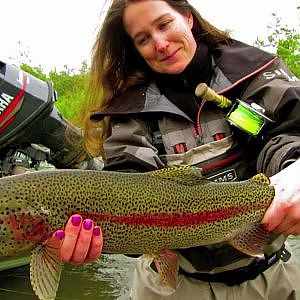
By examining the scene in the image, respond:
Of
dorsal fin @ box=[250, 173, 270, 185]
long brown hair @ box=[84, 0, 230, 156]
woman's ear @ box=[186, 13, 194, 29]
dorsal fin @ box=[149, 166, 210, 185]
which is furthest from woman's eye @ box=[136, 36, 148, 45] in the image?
dorsal fin @ box=[250, 173, 270, 185]

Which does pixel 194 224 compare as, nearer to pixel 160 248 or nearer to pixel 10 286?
pixel 160 248

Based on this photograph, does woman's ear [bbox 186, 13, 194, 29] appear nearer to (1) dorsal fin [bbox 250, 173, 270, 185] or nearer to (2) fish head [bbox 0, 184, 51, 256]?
(1) dorsal fin [bbox 250, 173, 270, 185]

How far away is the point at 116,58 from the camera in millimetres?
2854

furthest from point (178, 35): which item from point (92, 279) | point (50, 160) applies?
point (92, 279)

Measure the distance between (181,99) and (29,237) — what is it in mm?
1011

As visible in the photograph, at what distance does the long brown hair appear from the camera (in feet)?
9.11

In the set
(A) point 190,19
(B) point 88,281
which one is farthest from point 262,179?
(B) point 88,281

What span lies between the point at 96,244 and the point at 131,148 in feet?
1.63

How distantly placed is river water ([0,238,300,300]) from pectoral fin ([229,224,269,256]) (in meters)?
2.17

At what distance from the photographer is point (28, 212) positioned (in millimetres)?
1978

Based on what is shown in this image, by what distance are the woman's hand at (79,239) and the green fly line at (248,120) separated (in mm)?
761

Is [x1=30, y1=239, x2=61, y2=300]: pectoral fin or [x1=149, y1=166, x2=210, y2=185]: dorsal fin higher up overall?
[x1=149, y1=166, x2=210, y2=185]: dorsal fin

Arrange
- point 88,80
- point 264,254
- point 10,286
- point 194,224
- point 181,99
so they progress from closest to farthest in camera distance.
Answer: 1. point 194,224
2. point 264,254
3. point 181,99
4. point 88,80
5. point 10,286

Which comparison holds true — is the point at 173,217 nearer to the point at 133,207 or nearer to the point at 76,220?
the point at 133,207
